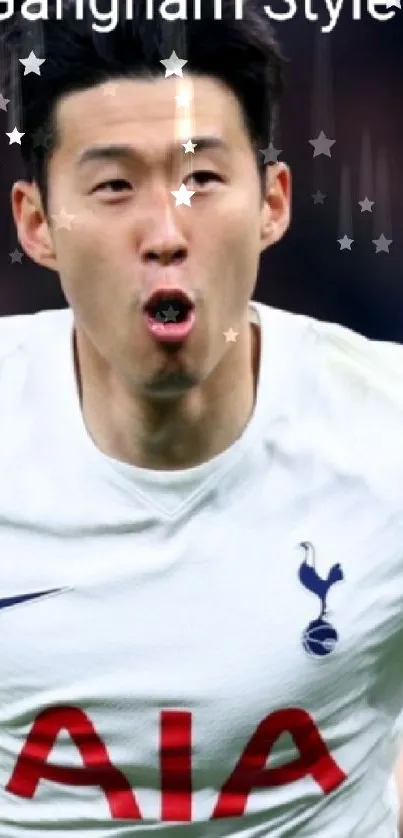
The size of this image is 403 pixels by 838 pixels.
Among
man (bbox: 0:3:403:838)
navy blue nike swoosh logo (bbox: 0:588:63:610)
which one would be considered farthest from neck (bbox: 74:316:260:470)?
navy blue nike swoosh logo (bbox: 0:588:63:610)

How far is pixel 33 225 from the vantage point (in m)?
0.95

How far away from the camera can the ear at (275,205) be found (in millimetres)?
944

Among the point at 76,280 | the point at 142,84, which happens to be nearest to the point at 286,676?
the point at 76,280

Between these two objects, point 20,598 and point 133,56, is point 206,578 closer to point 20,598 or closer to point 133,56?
point 20,598

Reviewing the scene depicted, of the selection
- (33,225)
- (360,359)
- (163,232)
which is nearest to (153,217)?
(163,232)

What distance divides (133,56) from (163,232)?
13cm

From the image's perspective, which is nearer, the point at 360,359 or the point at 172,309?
the point at 172,309

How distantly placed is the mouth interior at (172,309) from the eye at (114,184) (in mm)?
82

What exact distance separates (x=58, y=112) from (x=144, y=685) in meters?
0.41

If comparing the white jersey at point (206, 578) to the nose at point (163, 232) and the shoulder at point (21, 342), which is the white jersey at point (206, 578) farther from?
the nose at point (163, 232)

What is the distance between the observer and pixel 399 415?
3.21 ft

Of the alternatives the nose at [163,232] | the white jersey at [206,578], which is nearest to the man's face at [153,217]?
the nose at [163,232]

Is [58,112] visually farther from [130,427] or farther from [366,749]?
[366,749]

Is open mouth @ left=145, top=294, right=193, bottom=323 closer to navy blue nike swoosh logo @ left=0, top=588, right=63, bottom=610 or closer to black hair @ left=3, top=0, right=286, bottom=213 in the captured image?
black hair @ left=3, top=0, right=286, bottom=213
